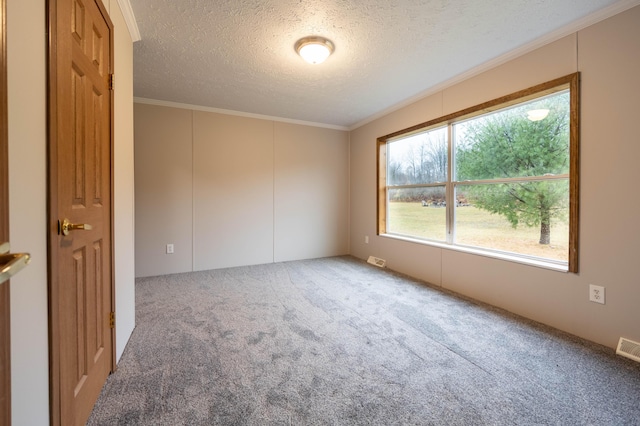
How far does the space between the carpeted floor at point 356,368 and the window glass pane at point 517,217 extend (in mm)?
694

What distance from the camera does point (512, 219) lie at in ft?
8.80

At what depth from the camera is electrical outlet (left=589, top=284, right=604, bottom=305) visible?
1.99 meters

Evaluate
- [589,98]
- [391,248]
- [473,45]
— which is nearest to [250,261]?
[391,248]

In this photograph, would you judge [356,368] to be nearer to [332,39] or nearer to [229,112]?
[332,39]

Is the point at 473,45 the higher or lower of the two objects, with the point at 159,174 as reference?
higher

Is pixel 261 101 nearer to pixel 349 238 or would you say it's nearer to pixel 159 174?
pixel 159 174

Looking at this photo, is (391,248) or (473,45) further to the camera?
(391,248)

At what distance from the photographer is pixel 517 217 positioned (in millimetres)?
2635

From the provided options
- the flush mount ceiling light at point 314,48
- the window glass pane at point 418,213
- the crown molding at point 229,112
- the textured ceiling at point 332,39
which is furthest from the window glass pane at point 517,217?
the crown molding at point 229,112

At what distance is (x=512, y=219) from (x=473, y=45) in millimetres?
1660

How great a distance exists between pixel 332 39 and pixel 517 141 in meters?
1.97

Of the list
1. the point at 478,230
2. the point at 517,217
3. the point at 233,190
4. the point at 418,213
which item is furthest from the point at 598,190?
the point at 233,190

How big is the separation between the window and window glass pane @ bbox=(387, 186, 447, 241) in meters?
0.01

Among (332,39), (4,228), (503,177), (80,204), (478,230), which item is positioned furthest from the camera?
(478,230)
